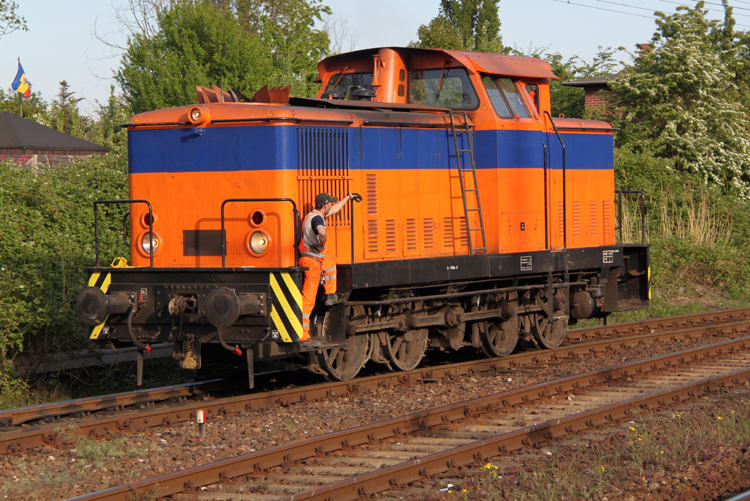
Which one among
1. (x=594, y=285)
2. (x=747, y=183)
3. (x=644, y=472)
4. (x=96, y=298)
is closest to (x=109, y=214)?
(x=96, y=298)

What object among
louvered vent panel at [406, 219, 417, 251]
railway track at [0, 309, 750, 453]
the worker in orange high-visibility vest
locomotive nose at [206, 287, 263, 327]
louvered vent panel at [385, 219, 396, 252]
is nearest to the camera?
railway track at [0, 309, 750, 453]

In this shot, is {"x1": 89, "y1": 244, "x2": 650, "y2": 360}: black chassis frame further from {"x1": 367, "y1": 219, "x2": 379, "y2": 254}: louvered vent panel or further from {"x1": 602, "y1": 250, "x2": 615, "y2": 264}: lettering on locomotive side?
{"x1": 602, "y1": 250, "x2": 615, "y2": 264}: lettering on locomotive side

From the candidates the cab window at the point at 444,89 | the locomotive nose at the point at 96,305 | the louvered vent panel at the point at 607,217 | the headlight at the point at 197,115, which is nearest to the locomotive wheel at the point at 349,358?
the locomotive nose at the point at 96,305

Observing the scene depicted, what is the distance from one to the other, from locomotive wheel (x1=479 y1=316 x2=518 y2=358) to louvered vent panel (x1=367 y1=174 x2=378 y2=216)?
8.15ft

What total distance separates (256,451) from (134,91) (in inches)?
1006

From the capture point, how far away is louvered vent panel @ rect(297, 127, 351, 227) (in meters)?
7.90

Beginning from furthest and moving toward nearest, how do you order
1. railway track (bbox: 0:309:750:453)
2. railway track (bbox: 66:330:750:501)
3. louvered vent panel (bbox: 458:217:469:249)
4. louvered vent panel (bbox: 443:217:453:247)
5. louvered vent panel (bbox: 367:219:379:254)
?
louvered vent panel (bbox: 458:217:469:249)
louvered vent panel (bbox: 443:217:453:247)
louvered vent panel (bbox: 367:219:379:254)
railway track (bbox: 0:309:750:453)
railway track (bbox: 66:330:750:501)

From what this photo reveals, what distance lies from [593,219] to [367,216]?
13.6ft

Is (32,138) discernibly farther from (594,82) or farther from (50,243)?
(594,82)

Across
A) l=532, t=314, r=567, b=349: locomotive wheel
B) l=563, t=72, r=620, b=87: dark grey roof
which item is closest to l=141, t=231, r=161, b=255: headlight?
l=532, t=314, r=567, b=349: locomotive wheel

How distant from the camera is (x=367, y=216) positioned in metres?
8.52

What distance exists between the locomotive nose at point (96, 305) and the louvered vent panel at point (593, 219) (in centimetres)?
639

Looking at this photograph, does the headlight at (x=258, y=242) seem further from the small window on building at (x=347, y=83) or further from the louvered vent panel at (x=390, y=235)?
the small window on building at (x=347, y=83)

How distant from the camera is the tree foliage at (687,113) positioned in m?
22.5
